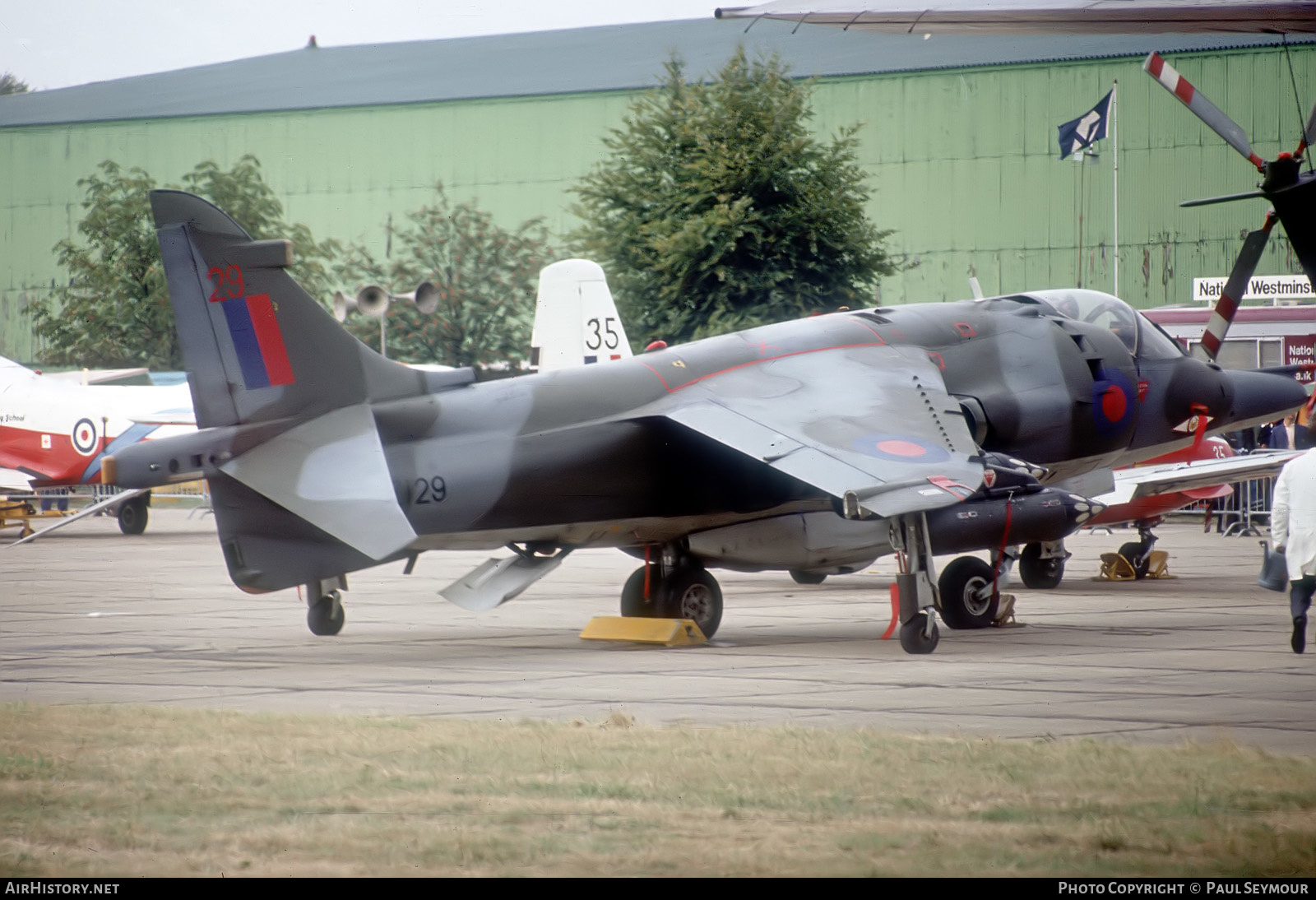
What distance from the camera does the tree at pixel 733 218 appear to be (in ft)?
123

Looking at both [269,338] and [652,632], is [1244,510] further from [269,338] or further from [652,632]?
[269,338]

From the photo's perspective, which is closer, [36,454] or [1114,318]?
[1114,318]

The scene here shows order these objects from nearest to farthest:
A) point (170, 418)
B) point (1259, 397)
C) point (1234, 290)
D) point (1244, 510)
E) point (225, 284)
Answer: point (225, 284) < point (1234, 290) < point (1259, 397) < point (170, 418) < point (1244, 510)

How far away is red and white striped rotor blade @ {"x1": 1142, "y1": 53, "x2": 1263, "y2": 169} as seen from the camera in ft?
52.4

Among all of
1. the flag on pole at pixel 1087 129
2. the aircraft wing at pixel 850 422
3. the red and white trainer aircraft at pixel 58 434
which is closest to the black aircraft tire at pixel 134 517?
the red and white trainer aircraft at pixel 58 434

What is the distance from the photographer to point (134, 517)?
36.3 m

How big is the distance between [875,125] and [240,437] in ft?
142

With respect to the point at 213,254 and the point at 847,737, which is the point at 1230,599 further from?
the point at 213,254

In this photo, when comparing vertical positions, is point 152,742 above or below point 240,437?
below

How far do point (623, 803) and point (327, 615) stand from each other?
30.6 feet

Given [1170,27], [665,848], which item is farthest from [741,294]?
[665,848]

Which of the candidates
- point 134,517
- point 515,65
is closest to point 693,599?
point 134,517

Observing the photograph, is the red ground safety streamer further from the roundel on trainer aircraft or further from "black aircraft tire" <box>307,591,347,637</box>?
the roundel on trainer aircraft

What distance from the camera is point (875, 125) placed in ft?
177
